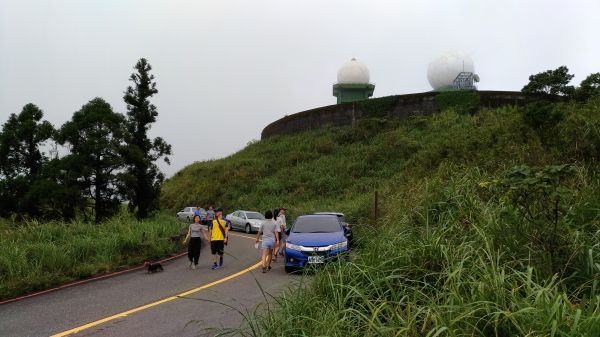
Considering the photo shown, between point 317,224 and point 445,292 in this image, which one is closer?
point 445,292

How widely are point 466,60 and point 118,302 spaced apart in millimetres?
46588

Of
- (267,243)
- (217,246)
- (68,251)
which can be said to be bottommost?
(217,246)

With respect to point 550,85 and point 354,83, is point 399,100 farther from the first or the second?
point 550,85

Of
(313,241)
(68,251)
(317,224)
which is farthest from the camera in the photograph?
(317,224)

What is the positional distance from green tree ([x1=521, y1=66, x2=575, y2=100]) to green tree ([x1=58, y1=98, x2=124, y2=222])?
22116mm

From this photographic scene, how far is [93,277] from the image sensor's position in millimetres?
11016

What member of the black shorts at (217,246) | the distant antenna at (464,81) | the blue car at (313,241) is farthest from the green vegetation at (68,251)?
the distant antenna at (464,81)

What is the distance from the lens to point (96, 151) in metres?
19.9

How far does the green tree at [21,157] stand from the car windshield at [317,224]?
42.3 ft

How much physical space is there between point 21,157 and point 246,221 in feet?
38.4

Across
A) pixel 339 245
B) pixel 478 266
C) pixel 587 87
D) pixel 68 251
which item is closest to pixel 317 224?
pixel 339 245

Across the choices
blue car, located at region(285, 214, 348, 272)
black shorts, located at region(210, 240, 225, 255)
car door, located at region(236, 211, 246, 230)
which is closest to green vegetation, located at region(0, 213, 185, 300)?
black shorts, located at region(210, 240, 225, 255)

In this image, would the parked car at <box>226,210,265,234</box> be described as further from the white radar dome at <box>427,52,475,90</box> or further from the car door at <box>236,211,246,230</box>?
the white radar dome at <box>427,52,475,90</box>

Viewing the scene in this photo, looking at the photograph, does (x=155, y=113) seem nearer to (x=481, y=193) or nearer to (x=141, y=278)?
(x=141, y=278)
